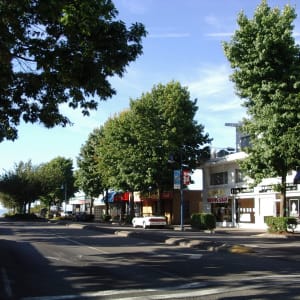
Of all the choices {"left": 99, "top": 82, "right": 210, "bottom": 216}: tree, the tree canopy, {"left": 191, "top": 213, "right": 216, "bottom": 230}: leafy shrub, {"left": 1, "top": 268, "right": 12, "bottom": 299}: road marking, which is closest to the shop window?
{"left": 99, "top": 82, "right": 210, "bottom": 216}: tree

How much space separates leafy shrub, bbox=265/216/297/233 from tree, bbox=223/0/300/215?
0.68 meters

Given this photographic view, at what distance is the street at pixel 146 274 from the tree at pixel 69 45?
4.93 meters

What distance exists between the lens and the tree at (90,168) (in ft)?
241

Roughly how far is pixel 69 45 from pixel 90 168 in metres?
60.4

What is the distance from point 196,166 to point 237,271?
39219mm

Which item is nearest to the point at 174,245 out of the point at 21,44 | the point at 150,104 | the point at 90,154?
the point at 21,44

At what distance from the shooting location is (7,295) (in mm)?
10891

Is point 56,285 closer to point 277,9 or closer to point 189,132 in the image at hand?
point 277,9

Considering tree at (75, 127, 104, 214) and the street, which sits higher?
tree at (75, 127, 104, 214)

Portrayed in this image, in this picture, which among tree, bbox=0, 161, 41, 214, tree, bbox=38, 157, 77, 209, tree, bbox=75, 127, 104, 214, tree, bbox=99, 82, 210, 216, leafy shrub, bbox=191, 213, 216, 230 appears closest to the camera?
leafy shrub, bbox=191, 213, 216, 230

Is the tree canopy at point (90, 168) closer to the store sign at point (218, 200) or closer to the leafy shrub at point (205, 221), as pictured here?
the store sign at point (218, 200)

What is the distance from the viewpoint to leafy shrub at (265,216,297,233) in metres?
33.0

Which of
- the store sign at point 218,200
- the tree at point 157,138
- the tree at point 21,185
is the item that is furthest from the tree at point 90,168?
the store sign at point 218,200

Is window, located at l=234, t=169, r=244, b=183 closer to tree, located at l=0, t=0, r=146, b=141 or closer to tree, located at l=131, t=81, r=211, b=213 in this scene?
tree, located at l=131, t=81, r=211, b=213
